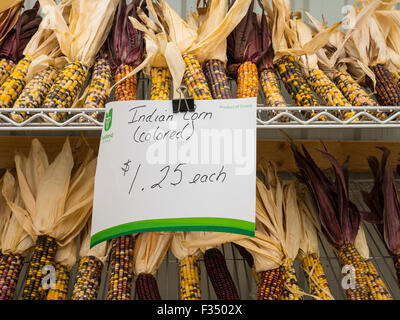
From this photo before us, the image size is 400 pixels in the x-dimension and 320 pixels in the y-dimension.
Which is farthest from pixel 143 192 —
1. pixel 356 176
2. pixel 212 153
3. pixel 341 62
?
pixel 356 176

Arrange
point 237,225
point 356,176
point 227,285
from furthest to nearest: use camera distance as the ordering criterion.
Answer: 1. point 356,176
2. point 227,285
3. point 237,225

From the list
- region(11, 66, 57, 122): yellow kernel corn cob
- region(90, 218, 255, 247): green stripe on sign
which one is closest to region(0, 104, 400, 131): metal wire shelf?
region(11, 66, 57, 122): yellow kernel corn cob

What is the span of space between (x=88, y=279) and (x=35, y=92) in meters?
0.52

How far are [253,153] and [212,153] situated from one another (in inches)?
3.7

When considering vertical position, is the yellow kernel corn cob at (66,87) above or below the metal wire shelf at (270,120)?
above

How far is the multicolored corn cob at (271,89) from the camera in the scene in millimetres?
1176

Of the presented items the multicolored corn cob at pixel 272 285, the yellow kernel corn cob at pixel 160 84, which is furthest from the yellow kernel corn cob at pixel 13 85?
the multicolored corn cob at pixel 272 285

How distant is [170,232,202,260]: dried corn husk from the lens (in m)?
1.28

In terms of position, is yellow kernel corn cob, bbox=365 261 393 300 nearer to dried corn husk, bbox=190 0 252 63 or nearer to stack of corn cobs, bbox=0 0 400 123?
stack of corn cobs, bbox=0 0 400 123

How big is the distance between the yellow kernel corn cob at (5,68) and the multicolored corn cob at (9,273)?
1.66 ft

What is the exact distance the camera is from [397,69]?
138cm

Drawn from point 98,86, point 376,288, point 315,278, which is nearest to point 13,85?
point 98,86

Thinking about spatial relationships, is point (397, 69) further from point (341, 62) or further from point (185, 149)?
point (185, 149)

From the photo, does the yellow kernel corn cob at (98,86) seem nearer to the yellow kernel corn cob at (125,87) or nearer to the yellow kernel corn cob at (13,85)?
the yellow kernel corn cob at (125,87)
